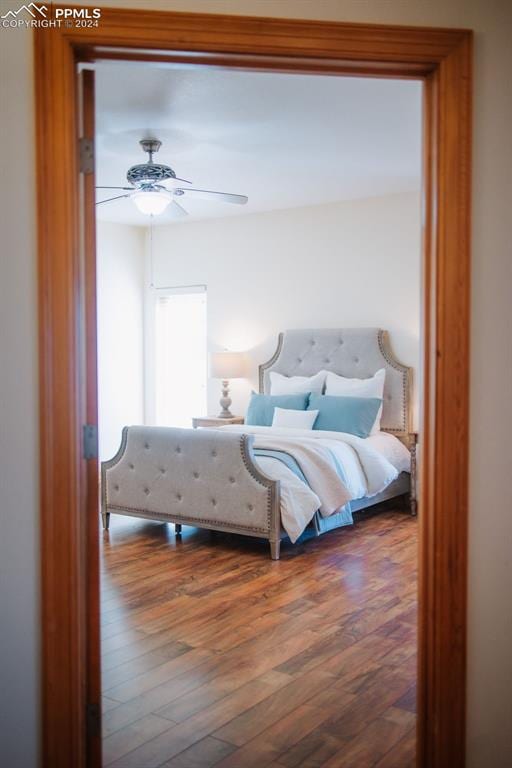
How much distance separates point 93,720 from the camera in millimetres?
2170

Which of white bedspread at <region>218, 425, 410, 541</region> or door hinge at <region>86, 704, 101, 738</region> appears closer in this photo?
door hinge at <region>86, 704, 101, 738</region>

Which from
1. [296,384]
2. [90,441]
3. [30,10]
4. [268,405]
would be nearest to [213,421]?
[268,405]

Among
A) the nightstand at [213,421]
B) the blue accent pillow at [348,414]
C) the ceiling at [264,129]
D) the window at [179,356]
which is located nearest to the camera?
the ceiling at [264,129]

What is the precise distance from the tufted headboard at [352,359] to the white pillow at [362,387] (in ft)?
0.31

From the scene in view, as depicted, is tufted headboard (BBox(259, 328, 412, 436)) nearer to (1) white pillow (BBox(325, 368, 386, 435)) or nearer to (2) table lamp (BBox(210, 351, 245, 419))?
(1) white pillow (BBox(325, 368, 386, 435))

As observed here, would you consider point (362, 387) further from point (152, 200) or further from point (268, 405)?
point (152, 200)

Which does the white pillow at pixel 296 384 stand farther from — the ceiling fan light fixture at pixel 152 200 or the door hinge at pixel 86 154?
the door hinge at pixel 86 154

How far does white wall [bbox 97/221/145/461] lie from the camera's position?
25.8ft

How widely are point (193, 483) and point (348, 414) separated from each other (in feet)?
5.44

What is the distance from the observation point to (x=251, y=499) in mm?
4828

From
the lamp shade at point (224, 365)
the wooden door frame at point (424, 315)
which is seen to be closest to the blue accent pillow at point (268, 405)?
the lamp shade at point (224, 365)

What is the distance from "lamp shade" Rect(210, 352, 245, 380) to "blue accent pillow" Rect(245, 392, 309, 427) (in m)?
0.56

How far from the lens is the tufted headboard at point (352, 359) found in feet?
21.5

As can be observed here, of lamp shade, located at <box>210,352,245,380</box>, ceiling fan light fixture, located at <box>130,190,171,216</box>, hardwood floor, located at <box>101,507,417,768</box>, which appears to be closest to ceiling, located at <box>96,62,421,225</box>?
ceiling fan light fixture, located at <box>130,190,171,216</box>
